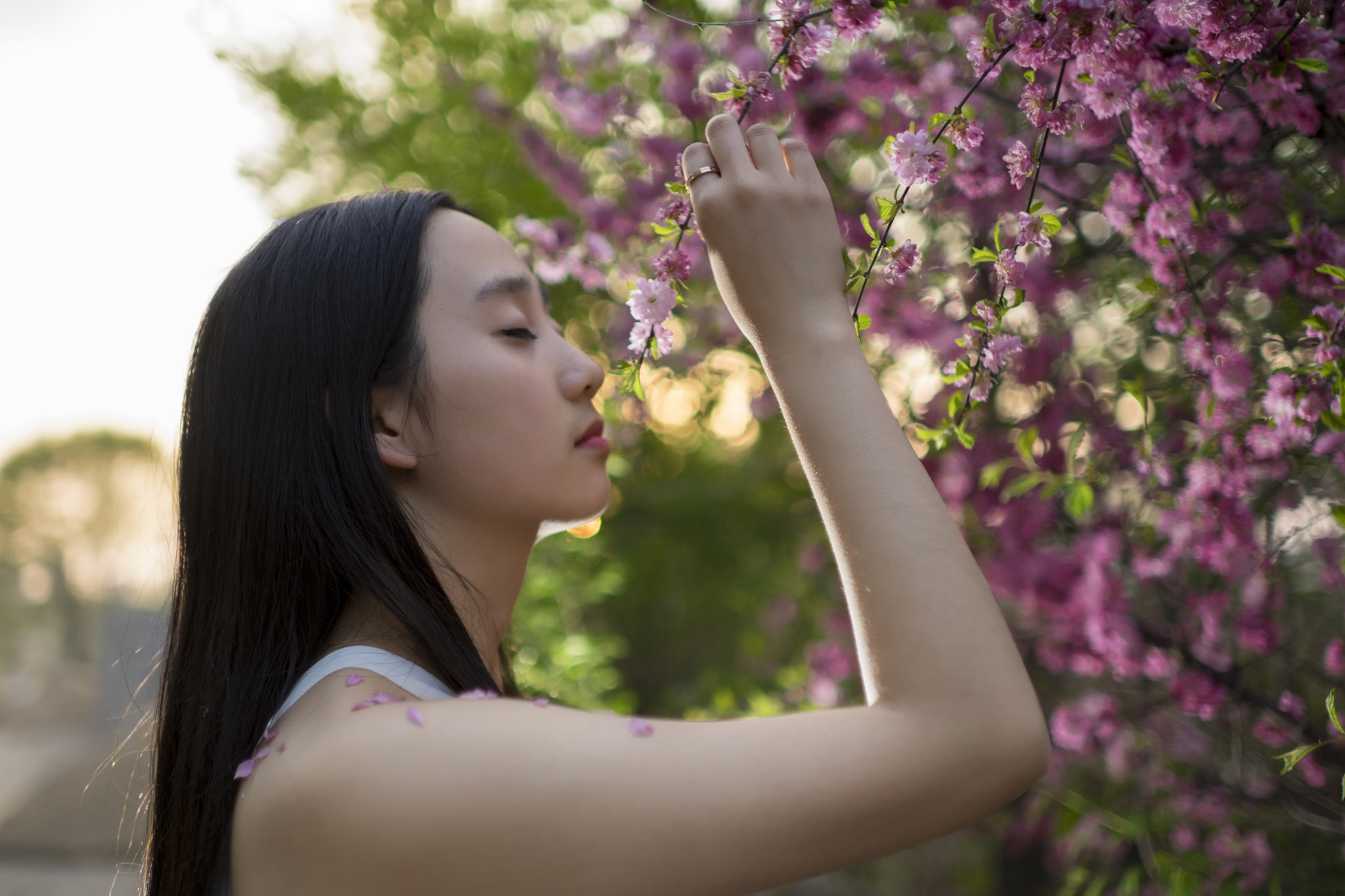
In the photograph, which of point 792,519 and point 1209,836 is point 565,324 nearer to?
point 792,519

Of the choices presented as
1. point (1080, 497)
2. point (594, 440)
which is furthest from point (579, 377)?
point (1080, 497)

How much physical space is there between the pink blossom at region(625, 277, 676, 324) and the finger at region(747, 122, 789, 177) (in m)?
0.24

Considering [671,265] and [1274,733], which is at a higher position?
[671,265]

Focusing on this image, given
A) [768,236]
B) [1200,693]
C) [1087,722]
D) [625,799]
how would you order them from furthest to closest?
[1087,722] → [1200,693] → [768,236] → [625,799]

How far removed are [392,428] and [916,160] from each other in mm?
854

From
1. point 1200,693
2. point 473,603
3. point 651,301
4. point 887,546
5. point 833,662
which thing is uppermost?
point 651,301

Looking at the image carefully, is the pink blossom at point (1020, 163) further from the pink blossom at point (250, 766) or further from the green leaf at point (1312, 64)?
the pink blossom at point (250, 766)

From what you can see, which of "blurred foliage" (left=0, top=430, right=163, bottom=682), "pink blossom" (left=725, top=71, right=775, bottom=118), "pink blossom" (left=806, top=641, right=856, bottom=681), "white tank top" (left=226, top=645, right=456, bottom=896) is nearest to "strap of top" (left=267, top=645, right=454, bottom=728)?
"white tank top" (left=226, top=645, right=456, bottom=896)

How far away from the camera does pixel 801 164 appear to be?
3.41ft

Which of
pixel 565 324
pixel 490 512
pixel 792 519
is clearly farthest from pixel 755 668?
pixel 490 512

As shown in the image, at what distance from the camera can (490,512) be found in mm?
1300

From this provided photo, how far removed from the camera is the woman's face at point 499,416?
1.28m

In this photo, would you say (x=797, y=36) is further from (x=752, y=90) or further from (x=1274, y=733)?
(x=1274, y=733)

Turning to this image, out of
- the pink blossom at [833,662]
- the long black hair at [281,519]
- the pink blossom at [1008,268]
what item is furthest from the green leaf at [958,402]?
the pink blossom at [833,662]
